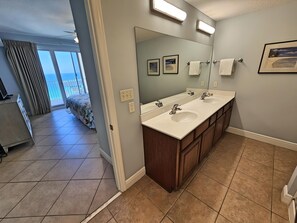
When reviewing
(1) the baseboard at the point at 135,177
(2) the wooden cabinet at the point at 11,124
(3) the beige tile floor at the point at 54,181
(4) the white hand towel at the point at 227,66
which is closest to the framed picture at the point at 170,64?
(4) the white hand towel at the point at 227,66

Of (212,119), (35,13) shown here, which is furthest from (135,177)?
(35,13)

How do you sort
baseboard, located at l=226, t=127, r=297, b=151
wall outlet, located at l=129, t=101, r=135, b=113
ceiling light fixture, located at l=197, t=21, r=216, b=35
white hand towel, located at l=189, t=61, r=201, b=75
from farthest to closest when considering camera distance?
1. white hand towel, located at l=189, t=61, r=201, b=75
2. baseboard, located at l=226, t=127, r=297, b=151
3. ceiling light fixture, located at l=197, t=21, r=216, b=35
4. wall outlet, located at l=129, t=101, r=135, b=113

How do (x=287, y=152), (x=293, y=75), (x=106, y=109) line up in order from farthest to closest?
(x=287, y=152)
(x=293, y=75)
(x=106, y=109)

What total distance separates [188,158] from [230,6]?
7.33 feet

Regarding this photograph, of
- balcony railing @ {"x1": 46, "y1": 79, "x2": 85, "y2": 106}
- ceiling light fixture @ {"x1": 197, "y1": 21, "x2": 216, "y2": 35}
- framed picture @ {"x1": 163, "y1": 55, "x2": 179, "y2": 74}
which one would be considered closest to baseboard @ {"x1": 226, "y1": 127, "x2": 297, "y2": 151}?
framed picture @ {"x1": 163, "y1": 55, "x2": 179, "y2": 74}

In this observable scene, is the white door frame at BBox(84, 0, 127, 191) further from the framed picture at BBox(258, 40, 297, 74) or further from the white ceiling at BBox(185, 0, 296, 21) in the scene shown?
the framed picture at BBox(258, 40, 297, 74)

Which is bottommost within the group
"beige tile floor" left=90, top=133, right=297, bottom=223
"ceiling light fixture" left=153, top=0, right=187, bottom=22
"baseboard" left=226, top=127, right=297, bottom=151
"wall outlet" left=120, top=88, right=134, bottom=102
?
"beige tile floor" left=90, top=133, right=297, bottom=223

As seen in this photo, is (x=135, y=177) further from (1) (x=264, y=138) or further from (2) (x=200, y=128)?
(1) (x=264, y=138)

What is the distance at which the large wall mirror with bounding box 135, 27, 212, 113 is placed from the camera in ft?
4.83

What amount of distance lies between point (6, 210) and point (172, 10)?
9.61 ft

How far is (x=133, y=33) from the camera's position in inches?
50.1

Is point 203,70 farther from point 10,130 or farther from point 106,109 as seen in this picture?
point 10,130

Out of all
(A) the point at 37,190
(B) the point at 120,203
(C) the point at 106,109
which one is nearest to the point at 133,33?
(C) the point at 106,109

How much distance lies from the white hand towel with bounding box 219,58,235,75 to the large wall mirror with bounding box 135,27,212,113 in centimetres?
29
